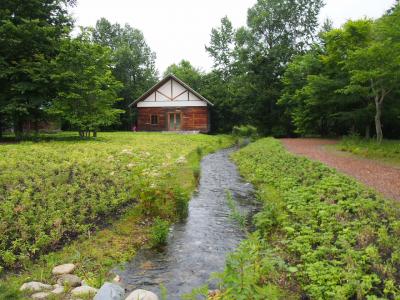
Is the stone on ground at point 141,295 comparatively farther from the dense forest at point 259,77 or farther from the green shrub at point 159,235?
the dense forest at point 259,77

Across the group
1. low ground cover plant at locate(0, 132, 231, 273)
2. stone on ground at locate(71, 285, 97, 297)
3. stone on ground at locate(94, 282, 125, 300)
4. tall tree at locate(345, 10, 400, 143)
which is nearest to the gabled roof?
tall tree at locate(345, 10, 400, 143)

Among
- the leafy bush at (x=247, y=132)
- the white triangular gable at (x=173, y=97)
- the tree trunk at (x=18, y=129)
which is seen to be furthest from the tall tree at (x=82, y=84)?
the leafy bush at (x=247, y=132)

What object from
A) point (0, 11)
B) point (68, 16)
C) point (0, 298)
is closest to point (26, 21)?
point (0, 11)

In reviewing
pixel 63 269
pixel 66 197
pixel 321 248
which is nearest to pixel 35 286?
pixel 63 269

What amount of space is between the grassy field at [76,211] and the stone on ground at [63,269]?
11 cm

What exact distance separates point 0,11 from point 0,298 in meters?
20.4

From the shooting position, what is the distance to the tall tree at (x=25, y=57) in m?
19.1

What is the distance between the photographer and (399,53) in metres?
14.9

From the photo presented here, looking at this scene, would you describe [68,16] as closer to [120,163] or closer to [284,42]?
[120,163]

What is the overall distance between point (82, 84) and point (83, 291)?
750 inches

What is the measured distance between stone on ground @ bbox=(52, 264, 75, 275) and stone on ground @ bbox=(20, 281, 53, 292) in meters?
0.42

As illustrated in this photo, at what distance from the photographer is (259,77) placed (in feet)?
119

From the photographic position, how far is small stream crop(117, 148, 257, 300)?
17.2 ft

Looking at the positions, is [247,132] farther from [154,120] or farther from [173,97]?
[154,120]
